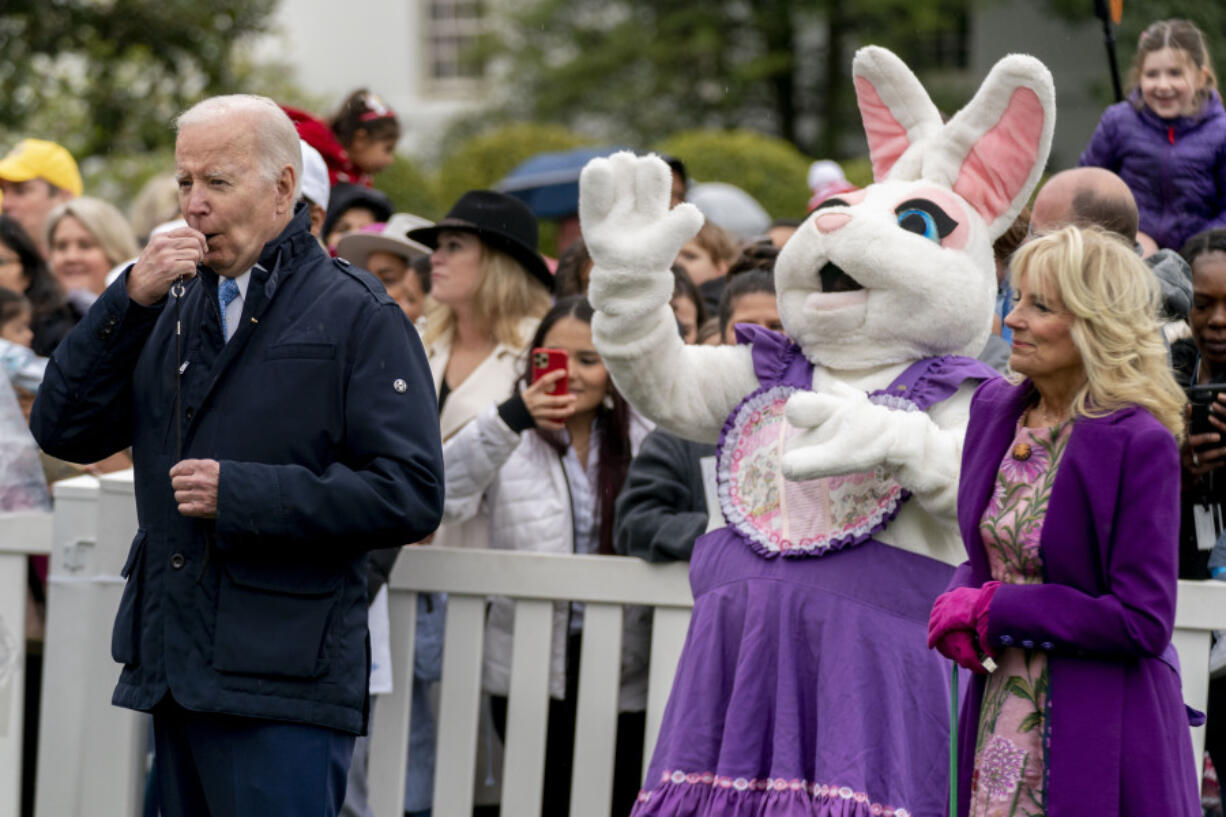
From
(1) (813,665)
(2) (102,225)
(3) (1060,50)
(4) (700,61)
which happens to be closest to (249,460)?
(1) (813,665)

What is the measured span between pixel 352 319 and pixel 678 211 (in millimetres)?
750

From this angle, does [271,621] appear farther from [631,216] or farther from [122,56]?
[122,56]

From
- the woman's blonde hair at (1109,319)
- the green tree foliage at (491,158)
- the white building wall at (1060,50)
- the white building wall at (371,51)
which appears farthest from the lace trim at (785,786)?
the white building wall at (371,51)

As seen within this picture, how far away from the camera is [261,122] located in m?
3.67

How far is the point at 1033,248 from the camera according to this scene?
11.4 ft

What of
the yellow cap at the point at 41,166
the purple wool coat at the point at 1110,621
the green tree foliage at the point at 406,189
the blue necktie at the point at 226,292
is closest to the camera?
the purple wool coat at the point at 1110,621

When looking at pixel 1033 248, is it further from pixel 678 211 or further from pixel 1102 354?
pixel 678 211

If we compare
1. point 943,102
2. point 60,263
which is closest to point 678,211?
point 60,263

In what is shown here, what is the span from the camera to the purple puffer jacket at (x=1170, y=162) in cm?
605

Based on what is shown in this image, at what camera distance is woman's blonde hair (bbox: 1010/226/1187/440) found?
3.30m

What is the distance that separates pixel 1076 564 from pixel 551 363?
1750 millimetres

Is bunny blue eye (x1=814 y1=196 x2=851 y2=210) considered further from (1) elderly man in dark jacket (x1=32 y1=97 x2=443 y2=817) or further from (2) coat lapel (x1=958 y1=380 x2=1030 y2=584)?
(1) elderly man in dark jacket (x1=32 y1=97 x2=443 y2=817)

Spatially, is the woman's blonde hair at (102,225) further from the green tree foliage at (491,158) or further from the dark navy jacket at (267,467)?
the green tree foliage at (491,158)

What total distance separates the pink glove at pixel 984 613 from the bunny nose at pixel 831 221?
97cm
